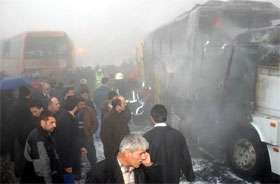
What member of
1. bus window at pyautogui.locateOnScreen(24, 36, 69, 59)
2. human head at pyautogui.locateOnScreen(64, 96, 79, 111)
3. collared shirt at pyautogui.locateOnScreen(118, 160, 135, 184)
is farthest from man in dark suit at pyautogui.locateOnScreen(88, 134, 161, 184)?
bus window at pyautogui.locateOnScreen(24, 36, 69, 59)

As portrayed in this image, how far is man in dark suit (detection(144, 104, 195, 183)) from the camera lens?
4613mm

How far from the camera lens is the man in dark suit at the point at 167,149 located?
4.61 meters

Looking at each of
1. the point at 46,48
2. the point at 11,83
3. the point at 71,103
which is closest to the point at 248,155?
the point at 71,103

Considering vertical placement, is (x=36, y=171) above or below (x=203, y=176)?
above

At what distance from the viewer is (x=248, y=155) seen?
680 cm

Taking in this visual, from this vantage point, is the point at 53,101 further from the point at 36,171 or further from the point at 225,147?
the point at 225,147

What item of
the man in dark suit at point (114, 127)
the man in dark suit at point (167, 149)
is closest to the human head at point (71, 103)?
the man in dark suit at point (114, 127)

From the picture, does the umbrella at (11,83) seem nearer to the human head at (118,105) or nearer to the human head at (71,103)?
the human head at (71,103)

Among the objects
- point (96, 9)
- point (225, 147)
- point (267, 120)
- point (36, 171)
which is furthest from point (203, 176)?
point (96, 9)

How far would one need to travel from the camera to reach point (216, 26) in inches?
366

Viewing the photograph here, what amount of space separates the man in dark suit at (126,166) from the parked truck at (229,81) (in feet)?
11.5

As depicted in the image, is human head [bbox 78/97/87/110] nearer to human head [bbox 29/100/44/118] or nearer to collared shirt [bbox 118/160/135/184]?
human head [bbox 29/100/44/118]

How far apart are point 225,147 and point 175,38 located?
4403 millimetres

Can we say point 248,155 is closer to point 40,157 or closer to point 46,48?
point 40,157
